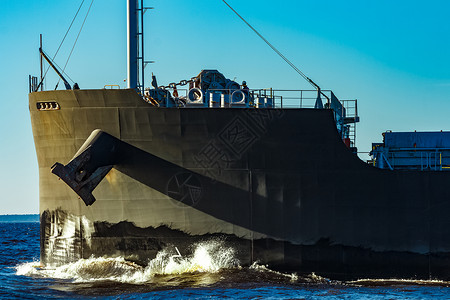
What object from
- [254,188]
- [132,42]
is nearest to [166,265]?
Result: [254,188]

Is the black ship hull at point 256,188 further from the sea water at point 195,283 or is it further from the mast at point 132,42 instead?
the mast at point 132,42

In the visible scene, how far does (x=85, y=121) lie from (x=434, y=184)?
10922 millimetres

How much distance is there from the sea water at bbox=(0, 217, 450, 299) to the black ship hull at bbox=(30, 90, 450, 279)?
33 centimetres

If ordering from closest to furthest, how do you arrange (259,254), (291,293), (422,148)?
(291,293)
(259,254)
(422,148)

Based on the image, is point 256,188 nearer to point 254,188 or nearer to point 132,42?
point 254,188

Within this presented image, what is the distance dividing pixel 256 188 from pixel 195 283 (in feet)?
11.0

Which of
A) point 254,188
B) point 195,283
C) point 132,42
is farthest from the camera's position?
point 132,42

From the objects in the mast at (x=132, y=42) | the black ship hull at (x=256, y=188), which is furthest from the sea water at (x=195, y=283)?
the mast at (x=132, y=42)

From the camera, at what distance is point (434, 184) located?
17.4 metres

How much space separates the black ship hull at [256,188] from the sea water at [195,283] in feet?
1.08

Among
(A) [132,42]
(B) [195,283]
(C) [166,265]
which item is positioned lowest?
(B) [195,283]

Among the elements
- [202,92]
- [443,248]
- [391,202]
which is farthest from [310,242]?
[202,92]

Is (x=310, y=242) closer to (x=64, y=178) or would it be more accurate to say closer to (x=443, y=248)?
(x=443, y=248)

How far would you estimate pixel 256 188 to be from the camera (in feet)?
55.7
